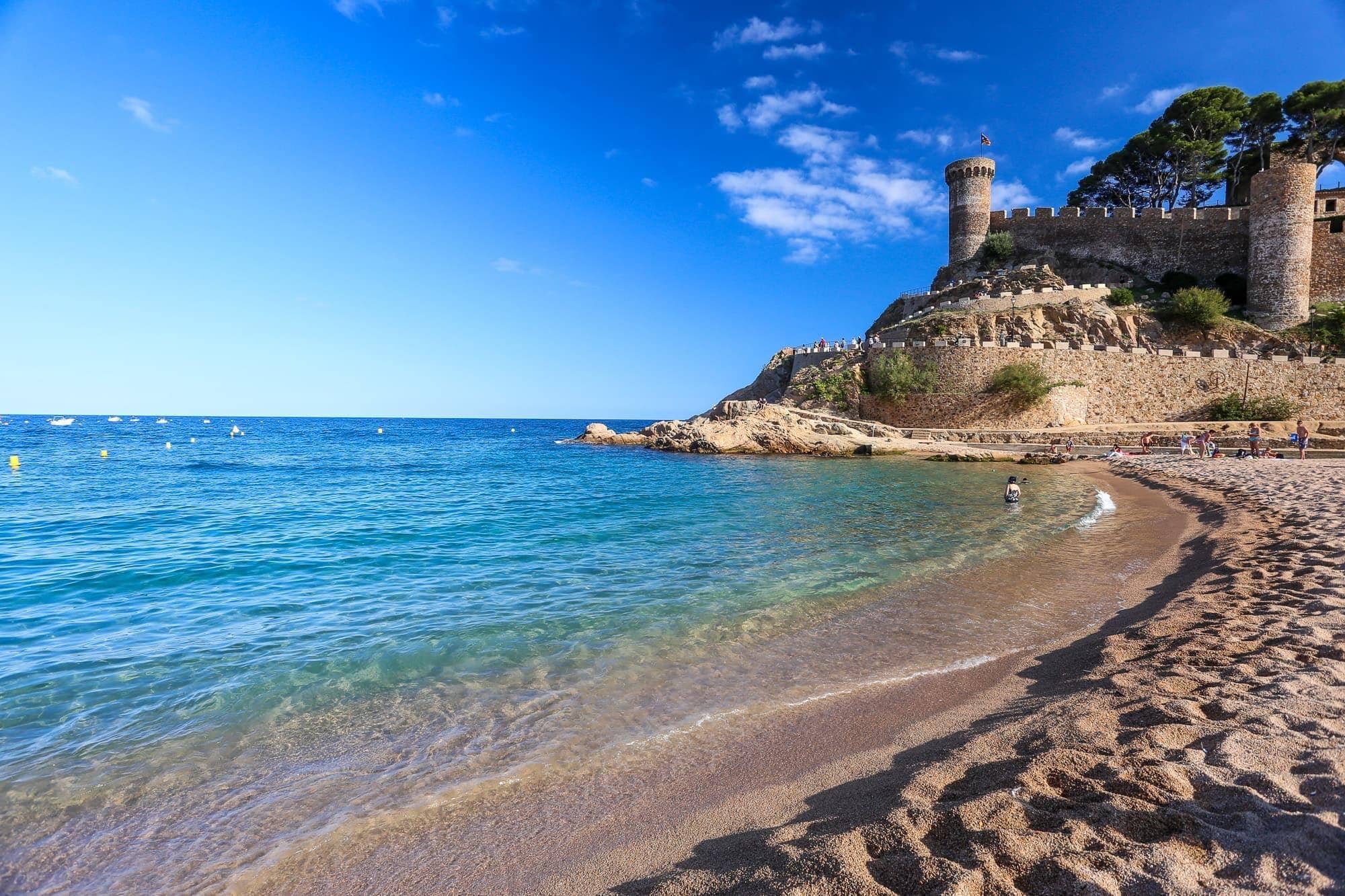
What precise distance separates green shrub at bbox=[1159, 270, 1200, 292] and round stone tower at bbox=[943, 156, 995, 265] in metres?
12.1

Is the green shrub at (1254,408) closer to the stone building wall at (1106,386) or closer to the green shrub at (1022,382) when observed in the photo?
the stone building wall at (1106,386)

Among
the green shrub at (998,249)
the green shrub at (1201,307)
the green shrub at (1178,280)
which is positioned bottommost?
the green shrub at (1201,307)

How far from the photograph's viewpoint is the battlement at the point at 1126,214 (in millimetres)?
41219

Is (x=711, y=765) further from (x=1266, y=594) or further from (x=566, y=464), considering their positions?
(x=566, y=464)

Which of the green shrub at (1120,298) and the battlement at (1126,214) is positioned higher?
the battlement at (1126,214)

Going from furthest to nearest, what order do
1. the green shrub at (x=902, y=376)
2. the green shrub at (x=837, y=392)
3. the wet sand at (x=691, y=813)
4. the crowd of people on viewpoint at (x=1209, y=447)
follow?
the green shrub at (x=837, y=392), the green shrub at (x=902, y=376), the crowd of people on viewpoint at (x=1209, y=447), the wet sand at (x=691, y=813)

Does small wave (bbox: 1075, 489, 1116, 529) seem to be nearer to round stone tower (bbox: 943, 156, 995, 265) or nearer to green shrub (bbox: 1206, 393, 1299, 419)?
green shrub (bbox: 1206, 393, 1299, 419)

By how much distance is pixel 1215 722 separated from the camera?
3.57m

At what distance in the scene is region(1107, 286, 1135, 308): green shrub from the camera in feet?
129

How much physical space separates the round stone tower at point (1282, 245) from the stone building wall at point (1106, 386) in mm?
7119

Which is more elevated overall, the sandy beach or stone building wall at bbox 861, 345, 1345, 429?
stone building wall at bbox 861, 345, 1345, 429

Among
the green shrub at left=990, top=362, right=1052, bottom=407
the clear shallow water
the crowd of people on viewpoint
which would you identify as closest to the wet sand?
the clear shallow water

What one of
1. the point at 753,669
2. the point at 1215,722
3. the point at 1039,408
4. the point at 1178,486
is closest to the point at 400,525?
the point at 753,669

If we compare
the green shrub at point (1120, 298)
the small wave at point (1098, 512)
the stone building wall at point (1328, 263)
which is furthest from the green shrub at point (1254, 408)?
the small wave at point (1098, 512)
